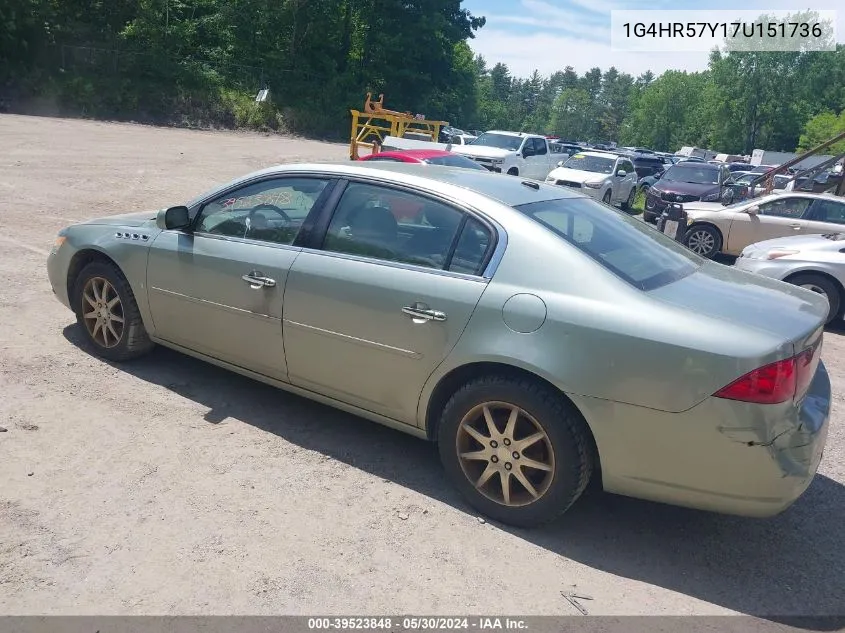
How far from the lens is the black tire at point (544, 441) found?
3129mm

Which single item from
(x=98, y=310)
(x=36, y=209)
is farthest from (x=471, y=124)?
(x=98, y=310)

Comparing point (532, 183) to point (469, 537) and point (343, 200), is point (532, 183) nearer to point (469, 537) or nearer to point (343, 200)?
point (343, 200)

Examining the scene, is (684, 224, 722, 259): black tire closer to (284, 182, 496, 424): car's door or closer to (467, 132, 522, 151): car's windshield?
(467, 132, 522, 151): car's windshield

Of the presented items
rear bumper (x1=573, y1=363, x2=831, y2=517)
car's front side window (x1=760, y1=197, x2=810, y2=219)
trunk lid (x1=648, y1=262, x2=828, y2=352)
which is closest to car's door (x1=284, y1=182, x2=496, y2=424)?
rear bumper (x1=573, y1=363, x2=831, y2=517)

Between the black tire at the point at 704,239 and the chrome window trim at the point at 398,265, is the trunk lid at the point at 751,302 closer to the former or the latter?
the chrome window trim at the point at 398,265

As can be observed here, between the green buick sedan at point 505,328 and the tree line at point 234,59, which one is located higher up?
the tree line at point 234,59

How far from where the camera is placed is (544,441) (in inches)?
126

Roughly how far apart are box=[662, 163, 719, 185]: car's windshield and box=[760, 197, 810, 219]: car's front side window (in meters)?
5.87

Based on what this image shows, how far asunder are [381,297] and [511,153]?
15.9 m

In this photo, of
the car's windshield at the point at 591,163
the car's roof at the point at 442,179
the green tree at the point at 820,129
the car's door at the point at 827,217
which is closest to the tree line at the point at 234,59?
the green tree at the point at 820,129

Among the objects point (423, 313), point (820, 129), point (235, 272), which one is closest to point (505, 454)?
point (423, 313)

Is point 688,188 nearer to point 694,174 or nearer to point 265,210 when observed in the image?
point 694,174

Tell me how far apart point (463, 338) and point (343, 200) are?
3.92ft

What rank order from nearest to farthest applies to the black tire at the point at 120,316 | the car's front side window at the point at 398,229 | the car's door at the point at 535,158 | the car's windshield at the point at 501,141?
the car's front side window at the point at 398,229, the black tire at the point at 120,316, the car's windshield at the point at 501,141, the car's door at the point at 535,158
